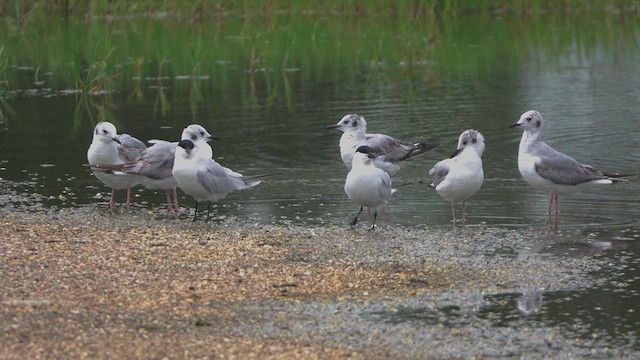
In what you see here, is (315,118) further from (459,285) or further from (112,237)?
(459,285)

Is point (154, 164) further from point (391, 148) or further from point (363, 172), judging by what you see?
point (391, 148)

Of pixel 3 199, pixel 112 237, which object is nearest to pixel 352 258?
pixel 112 237

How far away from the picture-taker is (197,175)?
11070 mm

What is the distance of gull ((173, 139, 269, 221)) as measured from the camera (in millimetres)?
11102

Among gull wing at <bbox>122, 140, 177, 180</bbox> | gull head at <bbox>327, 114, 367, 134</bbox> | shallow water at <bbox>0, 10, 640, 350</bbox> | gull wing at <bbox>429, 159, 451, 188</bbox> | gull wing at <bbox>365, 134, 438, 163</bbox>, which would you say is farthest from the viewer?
gull head at <bbox>327, 114, 367, 134</bbox>

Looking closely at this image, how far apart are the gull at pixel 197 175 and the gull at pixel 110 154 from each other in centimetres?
80

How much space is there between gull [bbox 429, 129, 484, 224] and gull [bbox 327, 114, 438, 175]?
52.2 inches

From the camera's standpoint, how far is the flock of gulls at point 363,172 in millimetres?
11023

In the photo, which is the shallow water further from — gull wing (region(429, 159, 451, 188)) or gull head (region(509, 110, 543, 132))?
gull head (region(509, 110, 543, 132))

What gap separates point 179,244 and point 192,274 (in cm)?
111

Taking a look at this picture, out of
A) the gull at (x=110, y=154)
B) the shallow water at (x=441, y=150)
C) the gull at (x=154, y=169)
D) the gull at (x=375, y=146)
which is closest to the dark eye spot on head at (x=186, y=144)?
the gull at (x=154, y=169)

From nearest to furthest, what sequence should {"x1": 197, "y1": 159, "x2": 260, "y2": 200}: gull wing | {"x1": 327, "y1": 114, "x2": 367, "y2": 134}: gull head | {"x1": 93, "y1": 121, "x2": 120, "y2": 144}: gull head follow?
1. {"x1": 197, "y1": 159, "x2": 260, "y2": 200}: gull wing
2. {"x1": 93, "y1": 121, "x2": 120, "y2": 144}: gull head
3. {"x1": 327, "y1": 114, "x2": 367, "y2": 134}: gull head

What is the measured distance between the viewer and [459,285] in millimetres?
8422

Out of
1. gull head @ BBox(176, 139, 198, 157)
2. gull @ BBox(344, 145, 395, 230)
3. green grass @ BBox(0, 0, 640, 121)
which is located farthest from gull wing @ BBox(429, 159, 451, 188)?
green grass @ BBox(0, 0, 640, 121)
